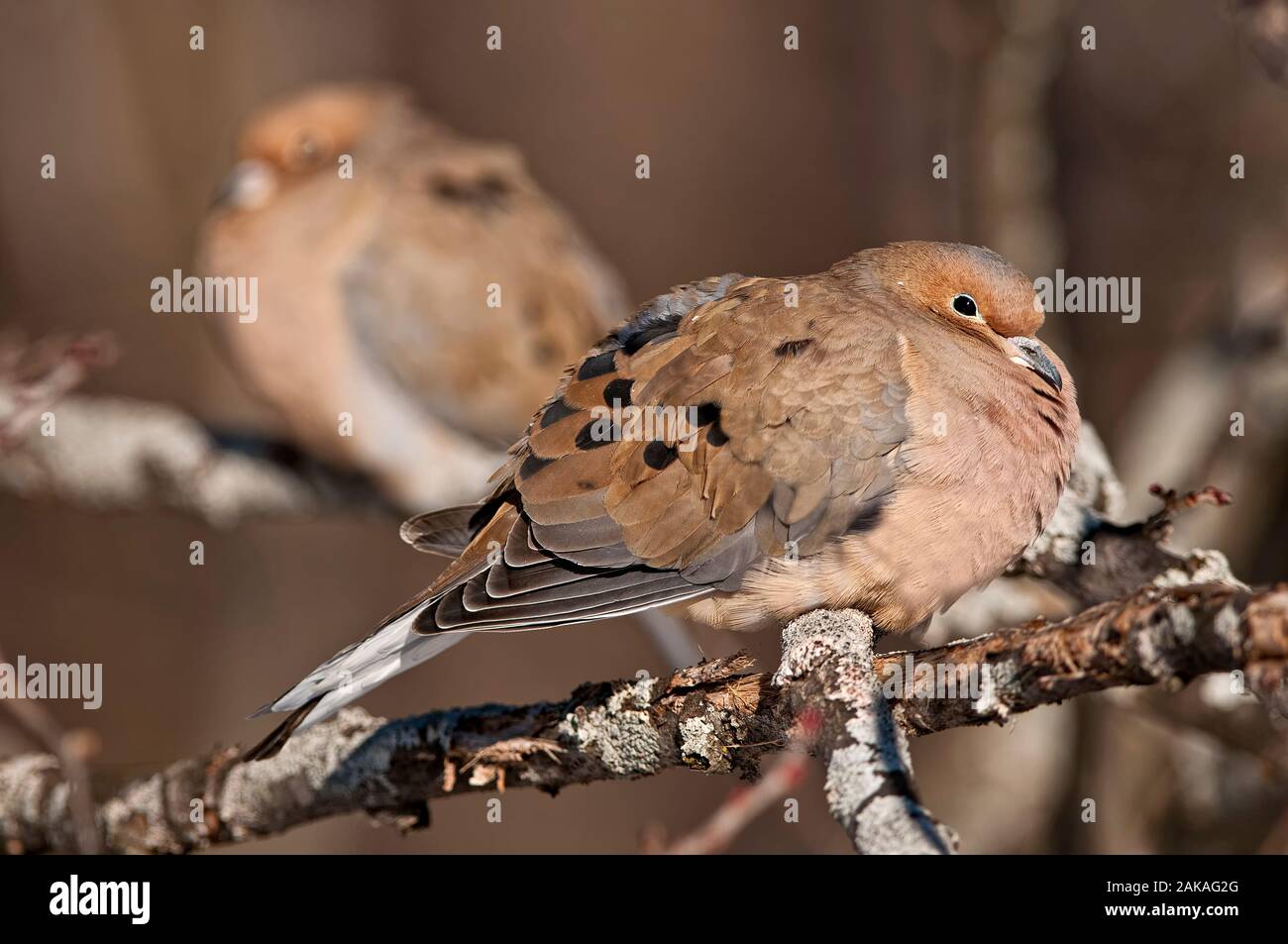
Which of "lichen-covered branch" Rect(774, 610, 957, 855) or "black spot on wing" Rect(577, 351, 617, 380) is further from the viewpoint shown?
"black spot on wing" Rect(577, 351, 617, 380)

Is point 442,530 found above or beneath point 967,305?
beneath

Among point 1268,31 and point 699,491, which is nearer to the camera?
point 699,491

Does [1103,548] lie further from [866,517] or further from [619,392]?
[619,392]

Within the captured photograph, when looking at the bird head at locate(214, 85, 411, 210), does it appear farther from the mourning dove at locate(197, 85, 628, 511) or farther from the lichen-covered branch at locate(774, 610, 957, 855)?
the lichen-covered branch at locate(774, 610, 957, 855)

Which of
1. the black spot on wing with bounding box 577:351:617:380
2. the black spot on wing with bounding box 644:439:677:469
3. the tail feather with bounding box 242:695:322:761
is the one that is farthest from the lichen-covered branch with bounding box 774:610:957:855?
the tail feather with bounding box 242:695:322:761

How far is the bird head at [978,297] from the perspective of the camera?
286cm

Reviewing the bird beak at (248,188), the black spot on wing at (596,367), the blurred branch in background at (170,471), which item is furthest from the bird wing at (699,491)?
the bird beak at (248,188)

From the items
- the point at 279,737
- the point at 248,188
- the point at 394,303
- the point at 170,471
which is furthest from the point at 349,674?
the point at 248,188

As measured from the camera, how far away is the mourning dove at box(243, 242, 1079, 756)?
101 inches

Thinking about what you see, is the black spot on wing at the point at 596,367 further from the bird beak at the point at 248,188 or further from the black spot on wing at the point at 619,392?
the bird beak at the point at 248,188

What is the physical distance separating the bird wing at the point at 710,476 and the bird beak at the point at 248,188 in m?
2.83

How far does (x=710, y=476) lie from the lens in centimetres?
266

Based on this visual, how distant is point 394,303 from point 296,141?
0.88m

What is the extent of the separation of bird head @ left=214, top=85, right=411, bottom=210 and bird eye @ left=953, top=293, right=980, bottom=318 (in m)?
3.06
